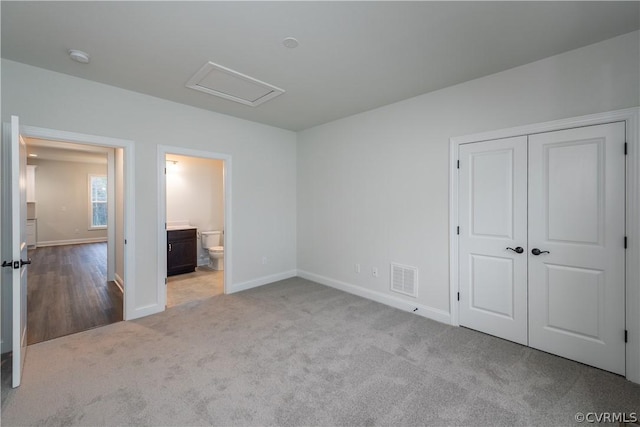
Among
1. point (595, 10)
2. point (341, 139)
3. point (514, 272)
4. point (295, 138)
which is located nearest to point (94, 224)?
point (295, 138)

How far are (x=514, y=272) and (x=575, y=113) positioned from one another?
151 cm

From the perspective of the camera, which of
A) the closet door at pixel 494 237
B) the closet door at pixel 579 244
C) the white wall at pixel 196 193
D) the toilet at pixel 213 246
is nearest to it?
the closet door at pixel 579 244

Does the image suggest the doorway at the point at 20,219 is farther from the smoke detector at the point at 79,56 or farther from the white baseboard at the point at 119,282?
the white baseboard at the point at 119,282

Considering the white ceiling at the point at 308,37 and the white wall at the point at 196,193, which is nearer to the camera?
the white ceiling at the point at 308,37

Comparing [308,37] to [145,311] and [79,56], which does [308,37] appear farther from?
[145,311]

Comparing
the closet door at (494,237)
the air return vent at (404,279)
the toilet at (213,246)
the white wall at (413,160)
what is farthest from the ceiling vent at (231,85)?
the toilet at (213,246)

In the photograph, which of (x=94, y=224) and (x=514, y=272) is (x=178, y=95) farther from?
(x=94, y=224)

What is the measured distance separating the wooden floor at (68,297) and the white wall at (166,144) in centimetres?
65

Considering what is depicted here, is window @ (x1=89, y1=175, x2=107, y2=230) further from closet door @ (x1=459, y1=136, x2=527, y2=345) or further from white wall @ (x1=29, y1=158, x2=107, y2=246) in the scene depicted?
closet door @ (x1=459, y1=136, x2=527, y2=345)

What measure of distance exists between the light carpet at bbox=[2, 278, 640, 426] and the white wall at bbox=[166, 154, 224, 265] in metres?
3.13

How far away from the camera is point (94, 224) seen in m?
9.33

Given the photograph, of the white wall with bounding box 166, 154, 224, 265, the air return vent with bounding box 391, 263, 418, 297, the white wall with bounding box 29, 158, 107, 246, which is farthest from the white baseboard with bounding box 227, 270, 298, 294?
the white wall with bounding box 29, 158, 107, 246

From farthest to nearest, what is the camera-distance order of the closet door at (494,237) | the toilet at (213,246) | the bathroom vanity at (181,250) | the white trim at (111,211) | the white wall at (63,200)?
the white wall at (63,200)
the toilet at (213,246)
the bathroom vanity at (181,250)
the white trim at (111,211)
the closet door at (494,237)

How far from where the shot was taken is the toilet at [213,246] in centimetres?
559
